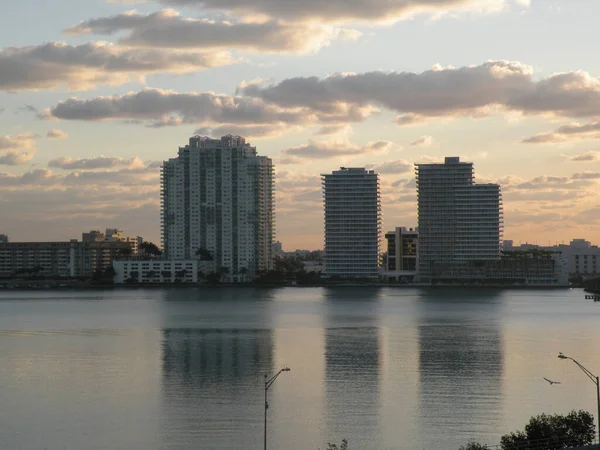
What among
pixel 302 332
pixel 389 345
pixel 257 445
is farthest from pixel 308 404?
pixel 302 332

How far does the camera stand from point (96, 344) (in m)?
100

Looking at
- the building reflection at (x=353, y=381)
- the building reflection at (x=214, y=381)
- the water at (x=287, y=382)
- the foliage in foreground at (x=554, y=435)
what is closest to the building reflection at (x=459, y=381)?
the water at (x=287, y=382)

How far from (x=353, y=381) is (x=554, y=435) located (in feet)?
91.6

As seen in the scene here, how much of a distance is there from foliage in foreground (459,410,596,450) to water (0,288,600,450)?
6.72 metres

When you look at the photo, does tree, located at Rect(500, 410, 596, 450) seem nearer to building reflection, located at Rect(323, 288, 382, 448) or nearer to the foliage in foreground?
the foliage in foreground

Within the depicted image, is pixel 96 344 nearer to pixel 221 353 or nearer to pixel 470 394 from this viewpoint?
pixel 221 353

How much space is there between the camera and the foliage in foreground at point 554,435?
4381 centimetres

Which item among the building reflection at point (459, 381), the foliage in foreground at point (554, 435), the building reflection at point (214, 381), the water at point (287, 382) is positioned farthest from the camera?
the building reflection at point (459, 381)

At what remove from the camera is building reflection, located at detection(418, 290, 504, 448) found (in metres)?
54.6

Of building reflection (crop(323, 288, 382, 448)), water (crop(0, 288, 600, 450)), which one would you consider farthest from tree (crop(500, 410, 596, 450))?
building reflection (crop(323, 288, 382, 448))

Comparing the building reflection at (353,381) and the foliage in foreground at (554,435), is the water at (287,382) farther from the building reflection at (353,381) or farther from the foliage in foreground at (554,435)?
the foliage in foreground at (554,435)

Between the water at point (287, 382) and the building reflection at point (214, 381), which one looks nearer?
the building reflection at point (214, 381)

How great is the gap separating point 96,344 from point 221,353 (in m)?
16.3

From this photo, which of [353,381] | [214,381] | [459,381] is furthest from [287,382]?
[459,381]
